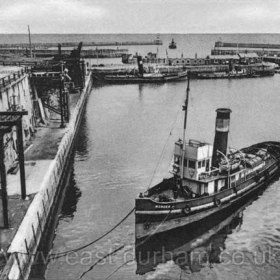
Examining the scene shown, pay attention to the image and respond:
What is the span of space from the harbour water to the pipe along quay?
209cm

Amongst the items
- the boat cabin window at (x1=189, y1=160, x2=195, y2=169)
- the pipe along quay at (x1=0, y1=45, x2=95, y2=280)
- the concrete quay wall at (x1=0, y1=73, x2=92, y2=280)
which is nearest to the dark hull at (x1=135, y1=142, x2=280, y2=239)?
A: the boat cabin window at (x1=189, y1=160, x2=195, y2=169)

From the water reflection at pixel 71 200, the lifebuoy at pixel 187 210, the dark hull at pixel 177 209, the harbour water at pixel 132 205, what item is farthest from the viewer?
the water reflection at pixel 71 200

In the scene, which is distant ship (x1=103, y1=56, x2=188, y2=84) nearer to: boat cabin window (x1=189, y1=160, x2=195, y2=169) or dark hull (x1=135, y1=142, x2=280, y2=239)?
dark hull (x1=135, y1=142, x2=280, y2=239)

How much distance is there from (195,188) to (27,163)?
1393cm

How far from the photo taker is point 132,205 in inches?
1177

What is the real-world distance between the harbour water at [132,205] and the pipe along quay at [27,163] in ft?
6.84

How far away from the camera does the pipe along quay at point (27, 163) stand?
2011 centimetres

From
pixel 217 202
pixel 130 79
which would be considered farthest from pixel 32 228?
pixel 130 79

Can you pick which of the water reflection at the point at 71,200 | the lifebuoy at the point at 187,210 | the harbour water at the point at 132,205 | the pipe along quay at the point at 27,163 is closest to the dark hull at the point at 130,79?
the harbour water at the point at 132,205

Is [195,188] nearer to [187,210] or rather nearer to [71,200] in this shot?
[187,210]

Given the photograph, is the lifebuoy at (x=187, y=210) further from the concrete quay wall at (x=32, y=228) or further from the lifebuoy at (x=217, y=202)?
the concrete quay wall at (x=32, y=228)

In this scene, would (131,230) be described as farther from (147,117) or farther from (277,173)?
(147,117)

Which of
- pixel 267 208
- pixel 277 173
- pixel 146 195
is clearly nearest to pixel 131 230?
pixel 146 195

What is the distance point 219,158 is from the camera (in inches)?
1135
